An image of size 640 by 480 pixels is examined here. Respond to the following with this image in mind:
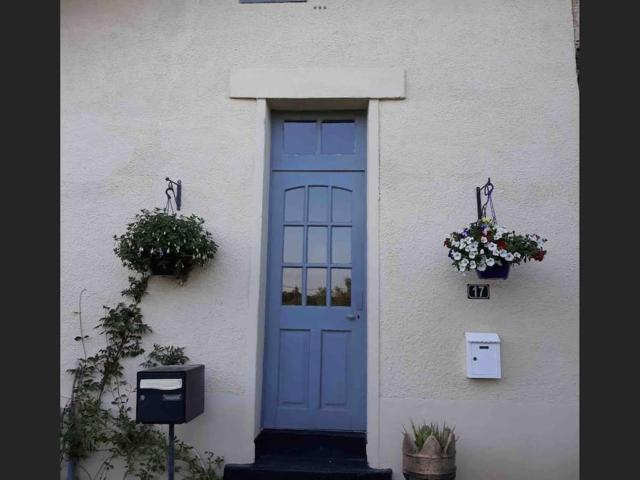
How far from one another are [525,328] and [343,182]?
1946 millimetres

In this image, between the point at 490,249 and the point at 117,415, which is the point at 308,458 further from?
the point at 490,249

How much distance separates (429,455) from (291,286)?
5.88 feet

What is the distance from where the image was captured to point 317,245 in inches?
196

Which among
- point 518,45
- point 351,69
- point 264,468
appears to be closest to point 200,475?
point 264,468

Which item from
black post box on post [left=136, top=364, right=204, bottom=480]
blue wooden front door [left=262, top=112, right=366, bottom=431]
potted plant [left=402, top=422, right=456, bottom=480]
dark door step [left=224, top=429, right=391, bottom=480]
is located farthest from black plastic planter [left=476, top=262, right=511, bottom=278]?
black post box on post [left=136, top=364, right=204, bottom=480]

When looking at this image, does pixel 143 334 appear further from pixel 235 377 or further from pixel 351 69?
pixel 351 69

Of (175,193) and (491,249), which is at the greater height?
(175,193)

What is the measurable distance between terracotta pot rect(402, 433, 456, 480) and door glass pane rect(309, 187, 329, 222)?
2.03m

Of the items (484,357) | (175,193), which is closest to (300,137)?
(175,193)

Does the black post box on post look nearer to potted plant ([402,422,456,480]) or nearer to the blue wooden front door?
the blue wooden front door

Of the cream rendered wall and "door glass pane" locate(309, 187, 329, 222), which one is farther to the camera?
"door glass pane" locate(309, 187, 329, 222)

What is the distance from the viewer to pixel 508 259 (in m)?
4.16

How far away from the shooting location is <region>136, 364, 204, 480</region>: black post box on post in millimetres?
4020

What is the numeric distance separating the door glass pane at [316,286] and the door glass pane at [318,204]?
1.50 ft
